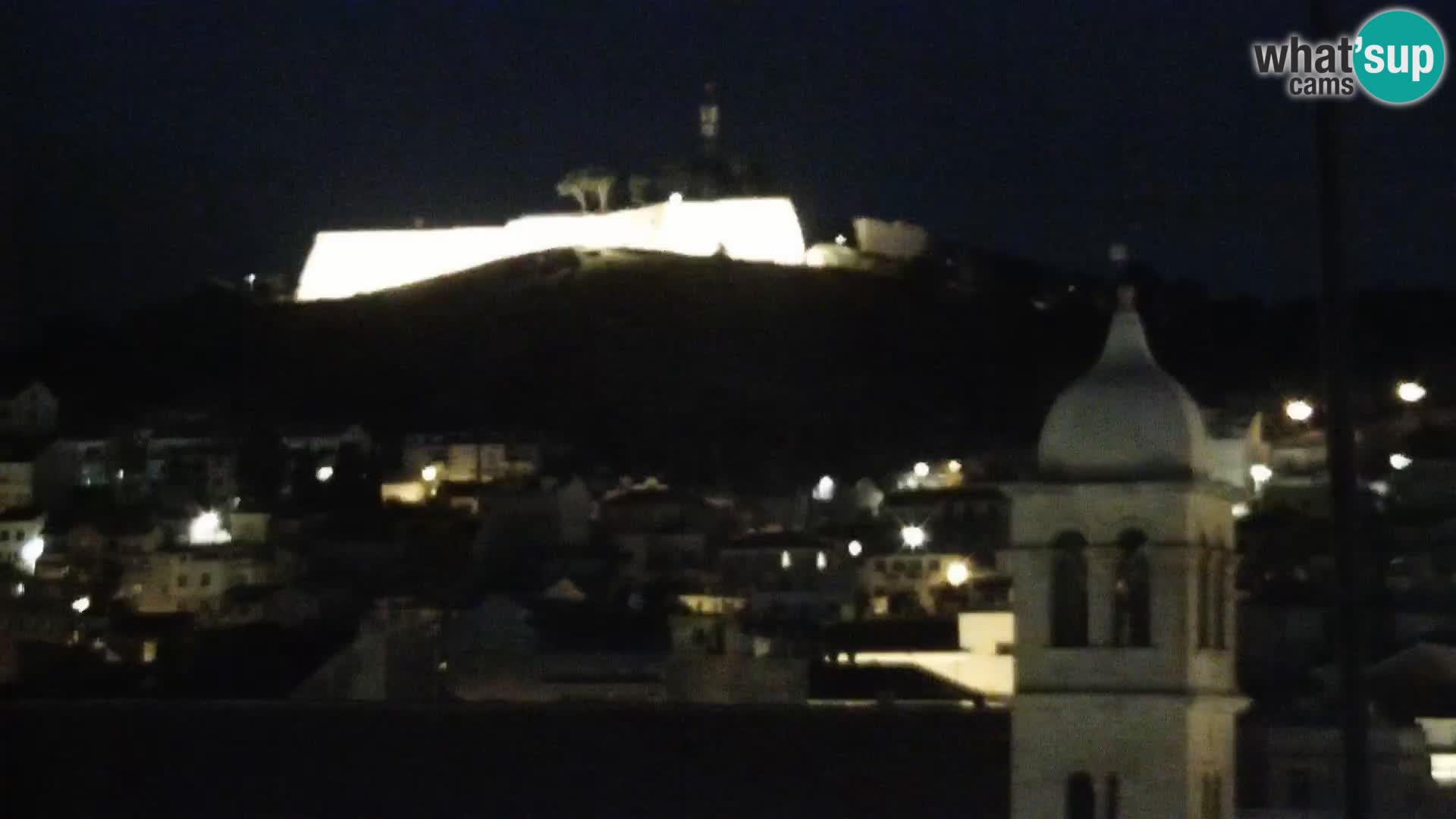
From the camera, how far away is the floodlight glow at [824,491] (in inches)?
3802

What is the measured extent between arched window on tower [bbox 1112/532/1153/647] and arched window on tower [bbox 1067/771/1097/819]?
2.97 ft

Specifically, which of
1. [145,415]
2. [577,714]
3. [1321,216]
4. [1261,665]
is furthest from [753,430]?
[1321,216]

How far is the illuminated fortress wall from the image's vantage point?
124 metres

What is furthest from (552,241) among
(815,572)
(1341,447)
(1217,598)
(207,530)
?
(1341,447)

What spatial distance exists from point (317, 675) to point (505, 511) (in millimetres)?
51984

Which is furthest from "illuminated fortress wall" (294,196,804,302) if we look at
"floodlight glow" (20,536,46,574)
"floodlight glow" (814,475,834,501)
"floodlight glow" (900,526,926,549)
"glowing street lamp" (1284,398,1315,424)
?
"floodlight glow" (900,526,926,549)

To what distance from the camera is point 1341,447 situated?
12.3m

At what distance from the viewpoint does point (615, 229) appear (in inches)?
4919

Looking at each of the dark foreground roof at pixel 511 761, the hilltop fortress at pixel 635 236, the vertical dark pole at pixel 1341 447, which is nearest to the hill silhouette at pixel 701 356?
the hilltop fortress at pixel 635 236

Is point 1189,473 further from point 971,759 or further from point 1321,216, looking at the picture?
point 1321,216

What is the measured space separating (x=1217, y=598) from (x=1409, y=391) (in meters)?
75.8

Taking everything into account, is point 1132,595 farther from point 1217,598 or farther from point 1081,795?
point 1081,795

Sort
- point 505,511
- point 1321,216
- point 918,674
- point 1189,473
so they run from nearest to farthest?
point 1321,216 → point 1189,473 → point 918,674 → point 505,511

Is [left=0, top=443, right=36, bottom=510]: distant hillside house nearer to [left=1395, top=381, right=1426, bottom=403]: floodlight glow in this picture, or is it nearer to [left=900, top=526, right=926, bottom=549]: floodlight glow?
[left=900, top=526, right=926, bottom=549]: floodlight glow
